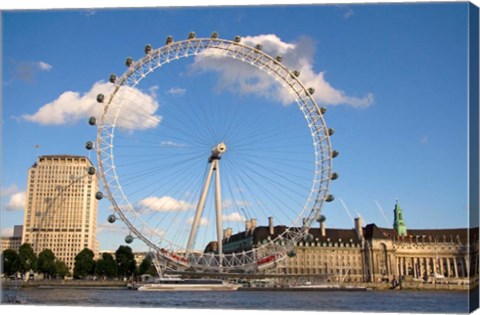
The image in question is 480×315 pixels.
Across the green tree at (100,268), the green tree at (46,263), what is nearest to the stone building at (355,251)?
the green tree at (100,268)

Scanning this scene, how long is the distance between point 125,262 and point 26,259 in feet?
41.8

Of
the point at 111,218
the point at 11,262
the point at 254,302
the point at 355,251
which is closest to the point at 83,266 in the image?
the point at 11,262

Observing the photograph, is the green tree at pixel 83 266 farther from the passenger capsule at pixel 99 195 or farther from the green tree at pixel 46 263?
the passenger capsule at pixel 99 195

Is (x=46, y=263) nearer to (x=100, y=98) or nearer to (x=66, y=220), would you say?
(x=66, y=220)

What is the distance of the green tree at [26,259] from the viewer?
193 feet

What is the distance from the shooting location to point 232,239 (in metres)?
83.8

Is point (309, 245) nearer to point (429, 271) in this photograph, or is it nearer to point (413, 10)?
point (429, 271)

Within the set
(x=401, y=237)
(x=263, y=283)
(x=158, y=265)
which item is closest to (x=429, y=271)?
(x=401, y=237)

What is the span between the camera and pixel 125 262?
69.9 m

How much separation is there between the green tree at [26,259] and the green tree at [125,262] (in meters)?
10.9

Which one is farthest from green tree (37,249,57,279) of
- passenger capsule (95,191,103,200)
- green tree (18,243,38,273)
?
passenger capsule (95,191,103,200)

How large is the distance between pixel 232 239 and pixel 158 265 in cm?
4943

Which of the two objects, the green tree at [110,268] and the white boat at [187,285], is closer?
the white boat at [187,285]

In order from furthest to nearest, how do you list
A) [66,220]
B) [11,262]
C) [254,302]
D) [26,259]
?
1. [66,220]
2. [26,259]
3. [11,262]
4. [254,302]
